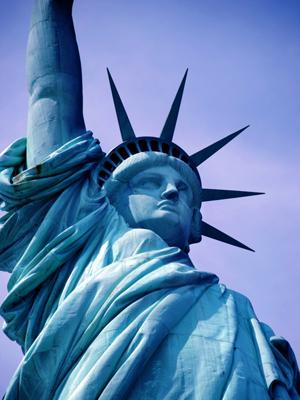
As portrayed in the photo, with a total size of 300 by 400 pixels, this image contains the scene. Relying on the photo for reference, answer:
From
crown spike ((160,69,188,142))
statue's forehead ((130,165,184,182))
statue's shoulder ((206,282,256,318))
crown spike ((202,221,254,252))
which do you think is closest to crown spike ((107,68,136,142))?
crown spike ((160,69,188,142))

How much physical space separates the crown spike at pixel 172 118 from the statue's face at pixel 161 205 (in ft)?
2.83

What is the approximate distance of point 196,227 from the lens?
49.6 ft

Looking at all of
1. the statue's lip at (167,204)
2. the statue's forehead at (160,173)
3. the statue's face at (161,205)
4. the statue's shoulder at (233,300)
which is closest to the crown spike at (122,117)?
the statue's forehead at (160,173)

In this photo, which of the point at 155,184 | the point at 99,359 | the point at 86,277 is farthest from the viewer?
the point at 155,184

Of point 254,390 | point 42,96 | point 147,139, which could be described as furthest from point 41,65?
point 254,390

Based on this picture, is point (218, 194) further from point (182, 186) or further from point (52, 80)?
point (52, 80)

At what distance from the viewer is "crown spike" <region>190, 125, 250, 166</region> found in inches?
605

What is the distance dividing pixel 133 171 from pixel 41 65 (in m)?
2.02

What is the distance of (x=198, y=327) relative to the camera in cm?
1205

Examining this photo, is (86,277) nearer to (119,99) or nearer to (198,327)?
(198,327)

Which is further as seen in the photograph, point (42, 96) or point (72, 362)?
point (42, 96)

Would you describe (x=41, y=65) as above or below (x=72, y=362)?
above

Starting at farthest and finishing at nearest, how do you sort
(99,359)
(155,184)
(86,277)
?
(155,184), (86,277), (99,359)

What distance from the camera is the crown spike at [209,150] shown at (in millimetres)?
15367
